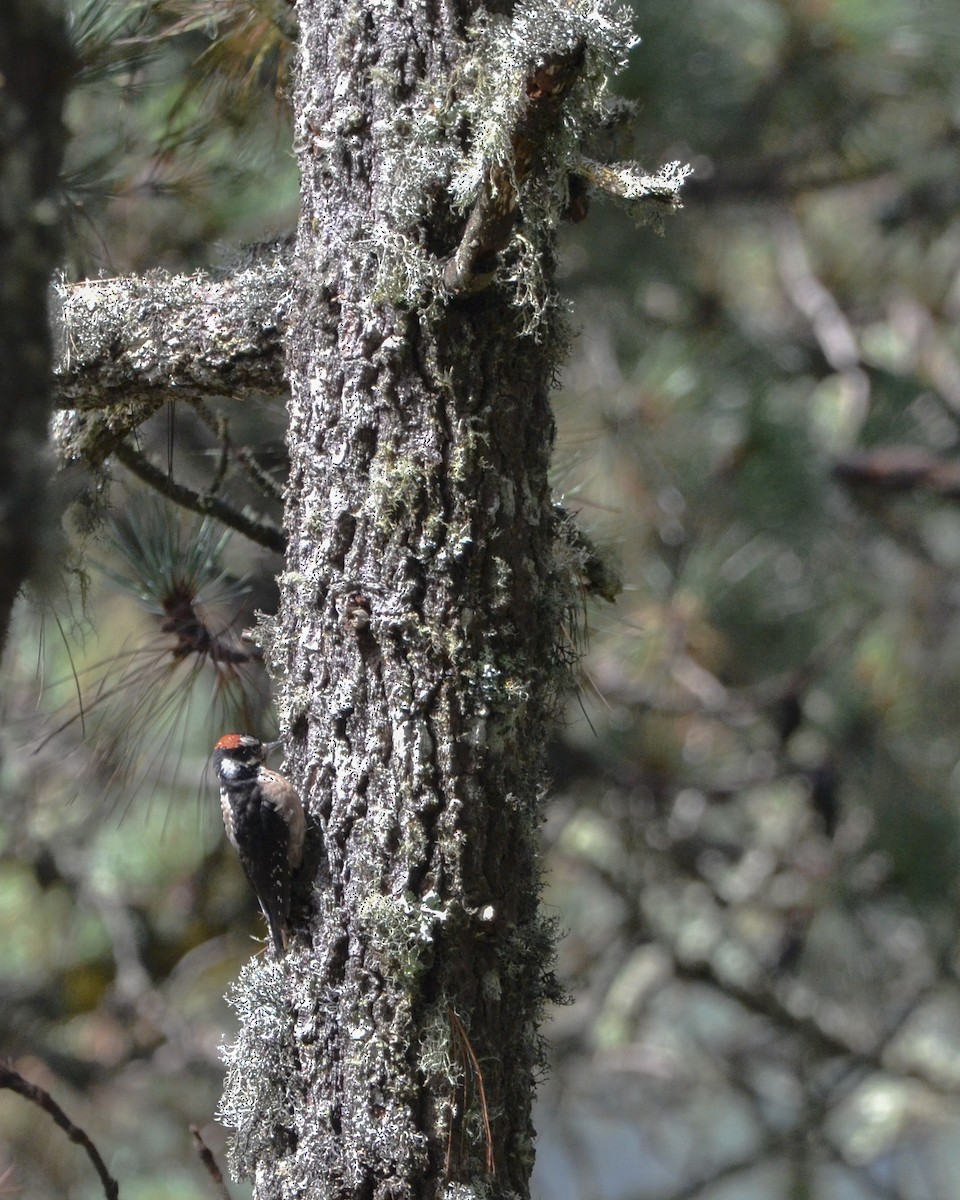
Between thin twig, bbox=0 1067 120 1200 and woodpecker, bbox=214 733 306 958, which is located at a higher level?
woodpecker, bbox=214 733 306 958

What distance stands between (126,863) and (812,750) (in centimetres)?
200

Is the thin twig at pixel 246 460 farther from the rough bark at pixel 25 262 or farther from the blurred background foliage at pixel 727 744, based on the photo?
the rough bark at pixel 25 262

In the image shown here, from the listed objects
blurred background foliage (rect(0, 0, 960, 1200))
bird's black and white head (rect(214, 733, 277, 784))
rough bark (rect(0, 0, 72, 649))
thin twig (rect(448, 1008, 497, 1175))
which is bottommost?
thin twig (rect(448, 1008, 497, 1175))

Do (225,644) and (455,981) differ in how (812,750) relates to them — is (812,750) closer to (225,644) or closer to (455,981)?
(225,644)

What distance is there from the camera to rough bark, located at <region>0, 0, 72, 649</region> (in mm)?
674

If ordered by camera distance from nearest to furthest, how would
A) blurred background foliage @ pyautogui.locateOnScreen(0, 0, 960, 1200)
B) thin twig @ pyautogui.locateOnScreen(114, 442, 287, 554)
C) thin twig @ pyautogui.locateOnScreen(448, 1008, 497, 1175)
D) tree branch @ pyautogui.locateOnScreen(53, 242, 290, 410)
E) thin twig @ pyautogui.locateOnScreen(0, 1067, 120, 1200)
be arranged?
1. thin twig @ pyautogui.locateOnScreen(448, 1008, 497, 1175)
2. thin twig @ pyautogui.locateOnScreen(0, 1067, 120, 1200)
3. tree branch @ pyautogui.locateOnScreen(53, 242, 290, 410)
4. thin twig @ pyautogui.locateOnScreen(114, 442, 287, 554)
5. blurred background foliage @ pyautogui.locateOnScreen(0, 0, 960, 1200)

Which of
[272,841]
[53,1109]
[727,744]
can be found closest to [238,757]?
[272,841]

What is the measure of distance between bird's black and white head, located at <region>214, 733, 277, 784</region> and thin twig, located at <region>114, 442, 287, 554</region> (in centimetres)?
37

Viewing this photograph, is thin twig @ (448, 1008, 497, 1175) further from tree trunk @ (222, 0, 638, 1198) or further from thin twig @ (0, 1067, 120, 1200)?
thin twig @ (0, 1067, 120, 1200)

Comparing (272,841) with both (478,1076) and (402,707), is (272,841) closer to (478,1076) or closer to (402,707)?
(402,707)

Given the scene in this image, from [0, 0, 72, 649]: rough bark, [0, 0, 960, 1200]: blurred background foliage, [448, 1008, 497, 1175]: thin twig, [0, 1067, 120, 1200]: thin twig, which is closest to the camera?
[0, 0, 72, 649]: rough bark

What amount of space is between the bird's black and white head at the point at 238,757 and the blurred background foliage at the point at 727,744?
1173 mm

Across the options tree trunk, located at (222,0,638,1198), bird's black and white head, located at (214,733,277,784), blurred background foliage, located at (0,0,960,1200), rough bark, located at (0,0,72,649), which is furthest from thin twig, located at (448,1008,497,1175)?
blurred background foliage, located at (0,0,960,1200)

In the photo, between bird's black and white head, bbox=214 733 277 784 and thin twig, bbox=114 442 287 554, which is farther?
thin twig, bbox=114 442 287 554
